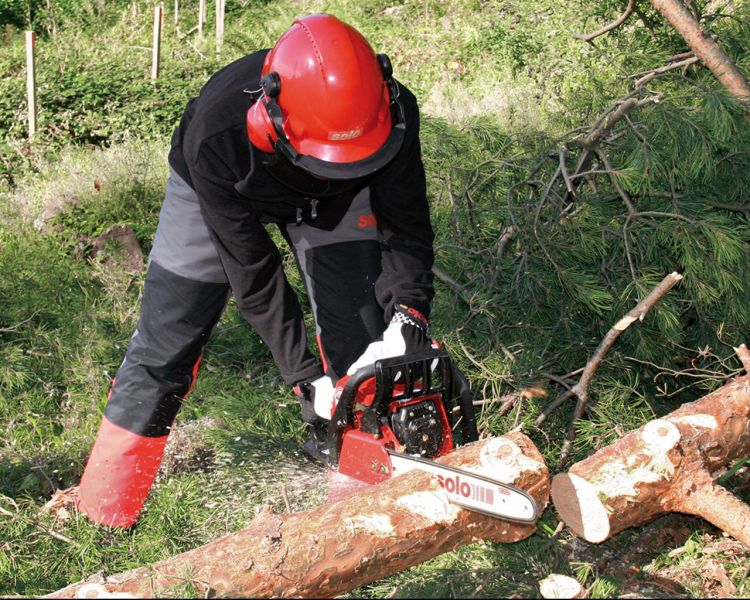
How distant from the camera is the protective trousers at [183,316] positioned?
321 cm

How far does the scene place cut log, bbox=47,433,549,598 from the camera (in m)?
2.21

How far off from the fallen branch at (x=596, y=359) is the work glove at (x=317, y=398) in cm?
103

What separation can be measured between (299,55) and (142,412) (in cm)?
158

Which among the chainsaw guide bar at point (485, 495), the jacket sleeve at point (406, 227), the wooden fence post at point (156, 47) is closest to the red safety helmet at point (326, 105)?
the jacket sleeve at point (406, 227)

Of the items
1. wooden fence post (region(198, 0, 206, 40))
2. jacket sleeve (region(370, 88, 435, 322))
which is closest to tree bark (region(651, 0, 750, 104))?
jacket sleeve (region(370, 88, 435, 322))

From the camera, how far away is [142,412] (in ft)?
10.9

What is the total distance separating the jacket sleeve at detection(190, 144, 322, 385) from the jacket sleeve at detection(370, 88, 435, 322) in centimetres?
36

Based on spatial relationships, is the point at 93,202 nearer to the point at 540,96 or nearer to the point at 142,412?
the point at 142,412

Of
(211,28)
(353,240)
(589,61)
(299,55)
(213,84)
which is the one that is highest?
(299,55)

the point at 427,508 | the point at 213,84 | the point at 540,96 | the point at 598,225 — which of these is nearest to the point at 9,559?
the point at 427,508

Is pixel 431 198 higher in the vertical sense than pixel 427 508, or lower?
lower

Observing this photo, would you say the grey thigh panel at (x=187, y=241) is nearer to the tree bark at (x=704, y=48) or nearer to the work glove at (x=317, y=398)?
the work glove at (x=317, y=398)

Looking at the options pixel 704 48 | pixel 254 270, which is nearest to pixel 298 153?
pixel 254 270

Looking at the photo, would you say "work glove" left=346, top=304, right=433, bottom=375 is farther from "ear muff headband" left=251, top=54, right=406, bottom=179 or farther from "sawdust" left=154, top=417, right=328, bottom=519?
"sawdust" left=154, top=417, right=328, bottom=519
